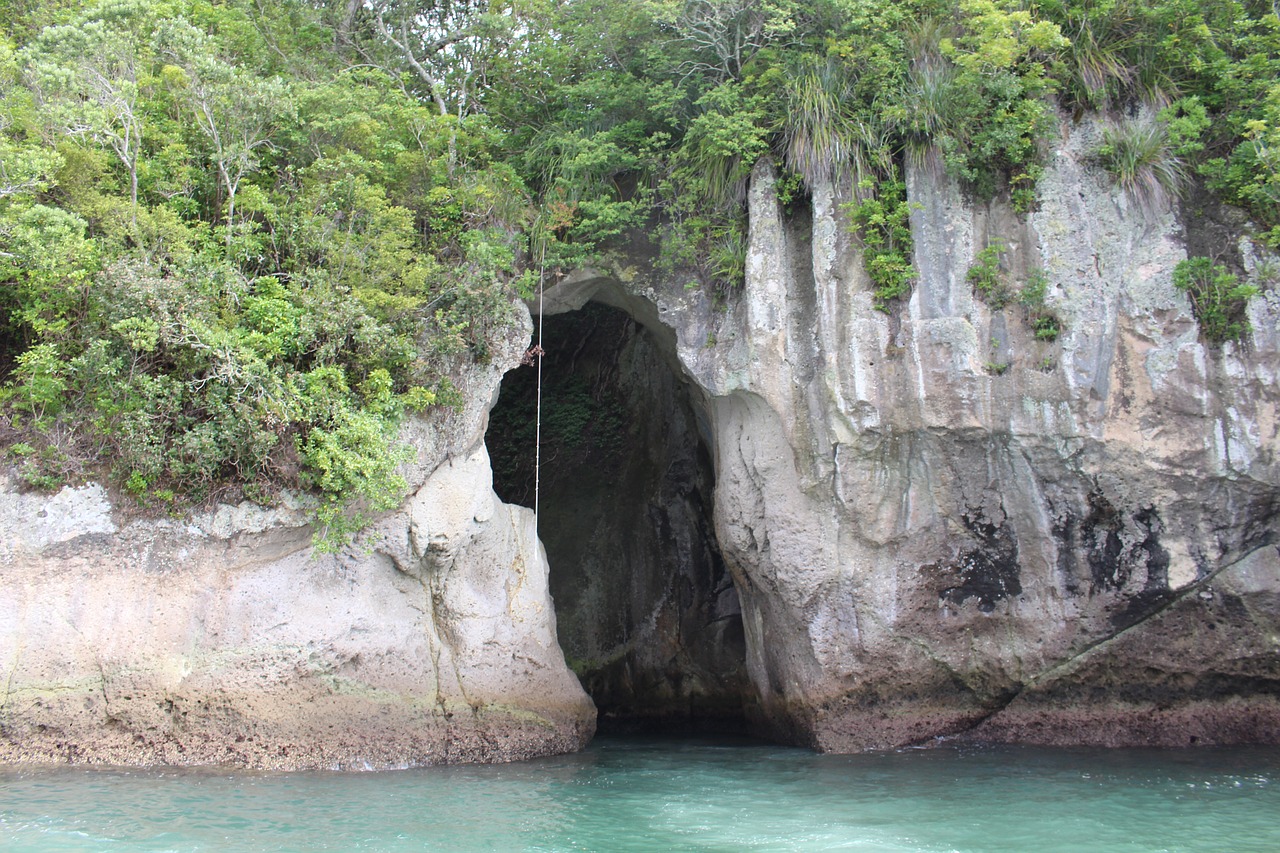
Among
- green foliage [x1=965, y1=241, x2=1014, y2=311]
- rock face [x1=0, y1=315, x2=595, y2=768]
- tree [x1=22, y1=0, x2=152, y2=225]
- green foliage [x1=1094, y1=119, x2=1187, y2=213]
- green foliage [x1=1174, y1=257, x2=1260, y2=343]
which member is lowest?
rock face [x1=0, y1=315, x2=595, y2=768]

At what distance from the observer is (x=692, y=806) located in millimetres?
7359

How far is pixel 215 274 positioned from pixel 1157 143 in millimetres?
8858

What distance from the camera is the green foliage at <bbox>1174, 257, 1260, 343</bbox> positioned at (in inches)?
341

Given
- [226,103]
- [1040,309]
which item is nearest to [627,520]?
[1040,309]

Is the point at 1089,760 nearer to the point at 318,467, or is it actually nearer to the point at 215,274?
the point at 318,467

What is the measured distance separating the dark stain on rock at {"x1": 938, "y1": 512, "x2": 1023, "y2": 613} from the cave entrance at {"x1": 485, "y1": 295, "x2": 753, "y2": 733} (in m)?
3.46

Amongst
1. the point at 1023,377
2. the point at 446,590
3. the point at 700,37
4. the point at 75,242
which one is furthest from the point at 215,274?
the point at 1023,377

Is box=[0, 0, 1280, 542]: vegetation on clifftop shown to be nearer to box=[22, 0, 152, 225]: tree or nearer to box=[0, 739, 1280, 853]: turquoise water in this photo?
box=[22, 0, 152, 225]: tree

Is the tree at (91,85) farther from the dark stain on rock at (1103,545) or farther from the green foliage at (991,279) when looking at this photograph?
the dark stain on rock at (1103,545)

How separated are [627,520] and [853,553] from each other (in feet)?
15.0

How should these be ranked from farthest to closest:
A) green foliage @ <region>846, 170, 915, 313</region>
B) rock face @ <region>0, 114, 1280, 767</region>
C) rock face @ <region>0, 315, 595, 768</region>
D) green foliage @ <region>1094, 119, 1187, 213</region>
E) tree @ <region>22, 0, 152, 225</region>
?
green foliage @ <region>846, 170, 915, 313</region> < green foliage @ <region>1094, 119, 1187, 213</region> < tree @ <region>22, 0, 152, 225</region> < rock face @ <region>0, 114, 1280, 767</region> < rock face @ <region>0, 315, 595, 768</region>

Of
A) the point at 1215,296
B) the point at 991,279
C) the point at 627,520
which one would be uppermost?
the point at 991,279

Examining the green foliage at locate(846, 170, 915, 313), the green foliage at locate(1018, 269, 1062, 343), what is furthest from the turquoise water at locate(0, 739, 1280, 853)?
the green foliage at locate(846, 170, 915, 313)

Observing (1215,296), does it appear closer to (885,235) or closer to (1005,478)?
(1005,478)
